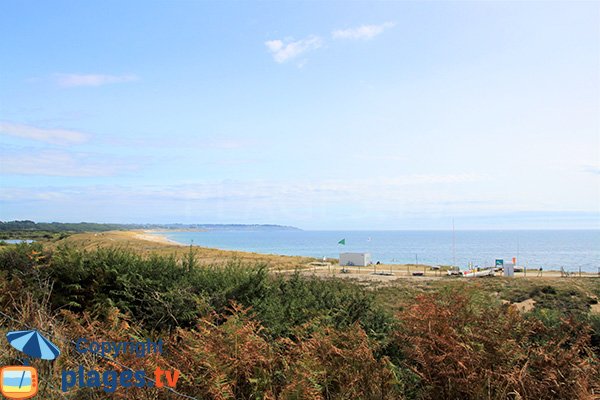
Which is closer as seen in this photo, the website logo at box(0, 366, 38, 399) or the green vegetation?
the website logo at box(0, 366, 38, 399)

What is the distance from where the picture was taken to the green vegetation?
4258mm

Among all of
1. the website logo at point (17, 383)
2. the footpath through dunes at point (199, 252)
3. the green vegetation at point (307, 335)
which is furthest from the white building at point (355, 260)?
the website logo at point (17, 383)

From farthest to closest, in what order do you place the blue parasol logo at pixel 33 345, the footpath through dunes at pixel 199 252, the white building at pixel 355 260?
the white building at pixel 355 260, the footpath through dunes at pixel 199 252, the blue parasol logo at pixel 33 345

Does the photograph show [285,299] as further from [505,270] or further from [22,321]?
[505,270]

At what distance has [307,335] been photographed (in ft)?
19.3

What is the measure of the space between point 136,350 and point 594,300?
966 inches

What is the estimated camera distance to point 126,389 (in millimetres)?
4223

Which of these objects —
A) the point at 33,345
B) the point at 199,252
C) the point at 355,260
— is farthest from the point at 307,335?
the point at 355,260

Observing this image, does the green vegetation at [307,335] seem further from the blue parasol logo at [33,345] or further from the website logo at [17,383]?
the blue parasol logo at [33,345]

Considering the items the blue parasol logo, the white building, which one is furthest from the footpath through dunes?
the blue parasol logo

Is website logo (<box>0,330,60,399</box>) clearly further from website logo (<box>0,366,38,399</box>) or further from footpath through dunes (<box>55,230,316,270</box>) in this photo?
footpath through dunes (<box>55,230,316,270</box>)

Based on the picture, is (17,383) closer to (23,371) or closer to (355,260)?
(23,371)

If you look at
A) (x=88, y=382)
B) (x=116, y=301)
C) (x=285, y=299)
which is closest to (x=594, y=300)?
(x=285, y=299)

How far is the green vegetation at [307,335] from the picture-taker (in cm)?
426
